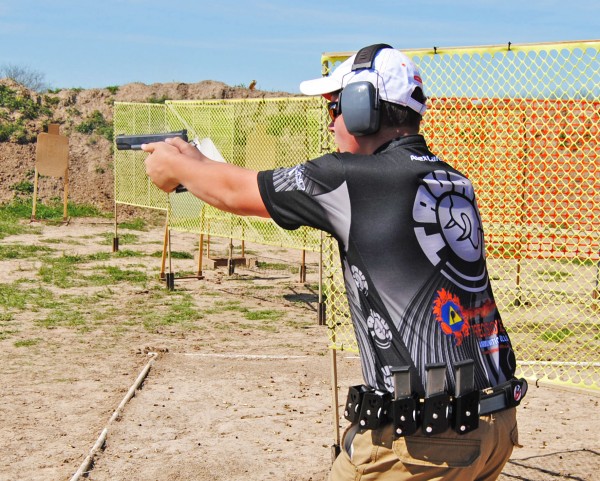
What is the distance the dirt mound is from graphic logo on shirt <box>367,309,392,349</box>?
2403cm

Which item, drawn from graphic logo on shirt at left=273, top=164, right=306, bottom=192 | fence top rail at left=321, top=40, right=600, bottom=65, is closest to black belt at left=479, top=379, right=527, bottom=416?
graphic logo on shirt at left=273, top=164, right=306, bottom=192

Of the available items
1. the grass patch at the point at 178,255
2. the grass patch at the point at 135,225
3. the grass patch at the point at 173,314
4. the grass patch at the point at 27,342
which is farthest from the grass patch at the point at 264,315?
the grass patch at the point at 135,225

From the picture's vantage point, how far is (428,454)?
8.56ft

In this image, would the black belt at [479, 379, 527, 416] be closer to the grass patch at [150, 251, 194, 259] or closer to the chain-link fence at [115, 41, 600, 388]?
the chain-link fence at [115, 41, 600, 388]

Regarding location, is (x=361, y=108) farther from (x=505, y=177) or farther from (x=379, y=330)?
(x=505, y=177)

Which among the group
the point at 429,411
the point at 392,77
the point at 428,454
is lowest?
the point at 428,454

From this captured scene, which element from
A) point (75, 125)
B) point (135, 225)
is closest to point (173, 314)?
point (135, 225)

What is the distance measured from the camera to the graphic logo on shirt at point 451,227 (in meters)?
2.58

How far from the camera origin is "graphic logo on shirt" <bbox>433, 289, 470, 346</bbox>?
8.45 feet

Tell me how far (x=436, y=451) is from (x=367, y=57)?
1248mm

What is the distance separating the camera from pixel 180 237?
20.2m

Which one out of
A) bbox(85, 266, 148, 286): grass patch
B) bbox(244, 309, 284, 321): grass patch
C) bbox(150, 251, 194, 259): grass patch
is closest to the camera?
bbox(244, 309, 284, 321): grass patch

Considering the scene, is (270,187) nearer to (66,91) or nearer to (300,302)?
(300,302)

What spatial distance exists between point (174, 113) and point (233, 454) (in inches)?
316
